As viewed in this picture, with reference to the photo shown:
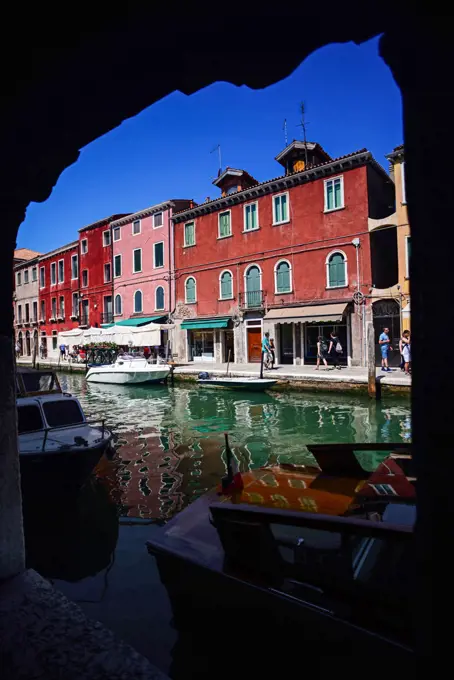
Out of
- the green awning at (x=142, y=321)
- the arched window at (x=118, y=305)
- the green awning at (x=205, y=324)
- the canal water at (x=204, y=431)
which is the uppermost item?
the arched window at (x=118, y=305)

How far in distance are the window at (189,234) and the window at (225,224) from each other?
6.74ft

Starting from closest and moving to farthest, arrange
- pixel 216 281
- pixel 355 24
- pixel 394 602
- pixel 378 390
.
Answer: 1. pixel 355 24
2. pixel 394 602
3. pixel 378 390
4. pixel 216 281

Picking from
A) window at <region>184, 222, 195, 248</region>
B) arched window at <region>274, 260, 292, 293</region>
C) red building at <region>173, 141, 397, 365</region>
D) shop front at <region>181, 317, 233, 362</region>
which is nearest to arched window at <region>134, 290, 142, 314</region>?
red building at <region>173, 141, 397, 365</region>

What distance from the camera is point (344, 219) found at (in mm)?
18719

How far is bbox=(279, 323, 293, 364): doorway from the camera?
21156 millimetres

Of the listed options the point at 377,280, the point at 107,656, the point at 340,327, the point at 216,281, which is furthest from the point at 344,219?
the point at 107,656

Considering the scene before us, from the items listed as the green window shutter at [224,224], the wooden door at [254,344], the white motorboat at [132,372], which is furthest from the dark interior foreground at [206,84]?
the green window shutter at [224,224]

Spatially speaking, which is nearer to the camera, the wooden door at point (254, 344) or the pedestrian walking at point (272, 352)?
the pedestrian walking at point (272, 352)

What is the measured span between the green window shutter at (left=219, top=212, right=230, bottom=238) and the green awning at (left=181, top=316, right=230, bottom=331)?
15.6ft

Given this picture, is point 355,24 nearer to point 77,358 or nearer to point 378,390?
point 378,390

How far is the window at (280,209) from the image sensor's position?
20.8m

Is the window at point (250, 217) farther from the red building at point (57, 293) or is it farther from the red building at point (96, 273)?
the red building at point (57, 293)

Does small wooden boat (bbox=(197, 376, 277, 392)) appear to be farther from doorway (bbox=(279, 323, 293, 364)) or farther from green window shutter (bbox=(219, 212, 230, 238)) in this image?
green window shutter (bbox=(219, 212, 230, 238))

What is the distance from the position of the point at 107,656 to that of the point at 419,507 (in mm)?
1469
